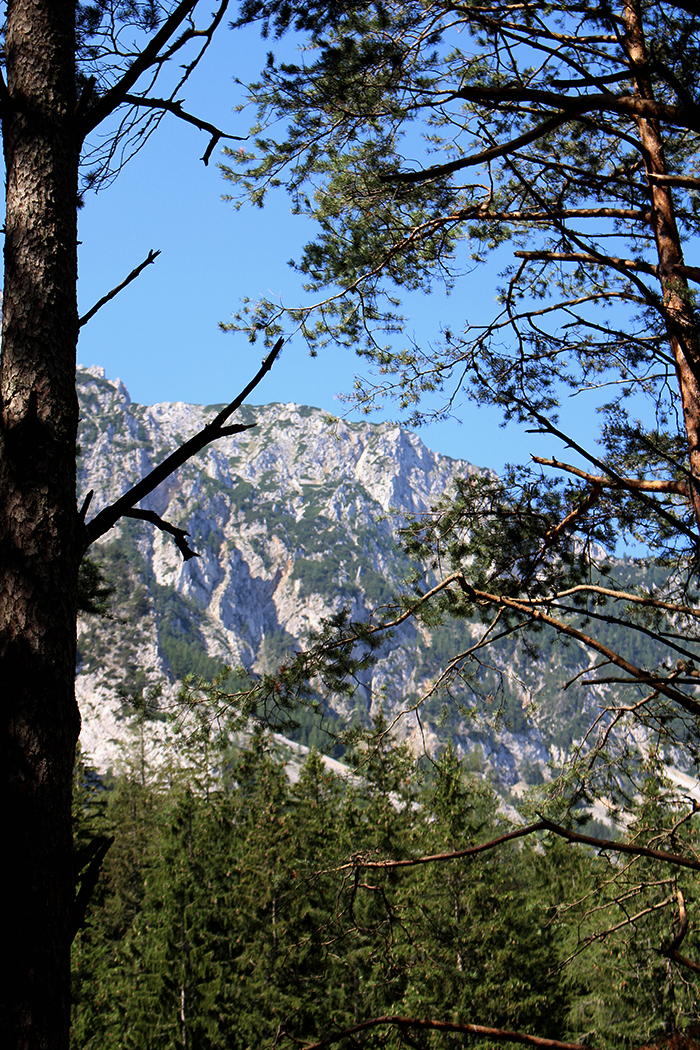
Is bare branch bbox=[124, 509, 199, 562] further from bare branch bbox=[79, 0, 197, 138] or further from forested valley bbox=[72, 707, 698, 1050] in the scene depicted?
forested valley bbox=[72, 707, 698, 1050]

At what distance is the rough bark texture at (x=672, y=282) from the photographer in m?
3.68

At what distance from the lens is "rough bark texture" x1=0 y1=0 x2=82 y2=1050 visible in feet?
5.01

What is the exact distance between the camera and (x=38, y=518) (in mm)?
1882

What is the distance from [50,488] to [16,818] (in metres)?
0.80

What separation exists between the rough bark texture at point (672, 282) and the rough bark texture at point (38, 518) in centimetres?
245

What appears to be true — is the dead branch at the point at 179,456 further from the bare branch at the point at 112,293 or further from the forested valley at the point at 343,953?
the forested valley at the point at 343,953

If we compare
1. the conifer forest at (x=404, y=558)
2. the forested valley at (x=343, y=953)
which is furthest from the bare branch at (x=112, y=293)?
the forested valley at (x=343, y=953)

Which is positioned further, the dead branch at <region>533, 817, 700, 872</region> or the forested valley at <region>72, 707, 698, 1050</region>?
the forested valley at <region>72, 707, 698, 1050</region>

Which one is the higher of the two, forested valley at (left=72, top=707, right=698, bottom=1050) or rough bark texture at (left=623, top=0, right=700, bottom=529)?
rough bark texture at (left=623, top=0, right=700, bottom=529)

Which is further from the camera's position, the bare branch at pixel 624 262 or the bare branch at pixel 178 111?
the bare branch at pixel 624 262

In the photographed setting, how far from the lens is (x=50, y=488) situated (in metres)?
1.92

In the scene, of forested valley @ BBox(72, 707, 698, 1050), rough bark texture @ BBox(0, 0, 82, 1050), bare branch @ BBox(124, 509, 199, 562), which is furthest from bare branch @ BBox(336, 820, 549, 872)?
forested valley @ BBox(72, 707, 698, 1050)

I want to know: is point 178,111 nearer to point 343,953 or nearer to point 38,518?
point 38,518

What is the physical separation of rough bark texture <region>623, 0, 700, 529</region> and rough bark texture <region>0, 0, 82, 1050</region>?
2452mm
